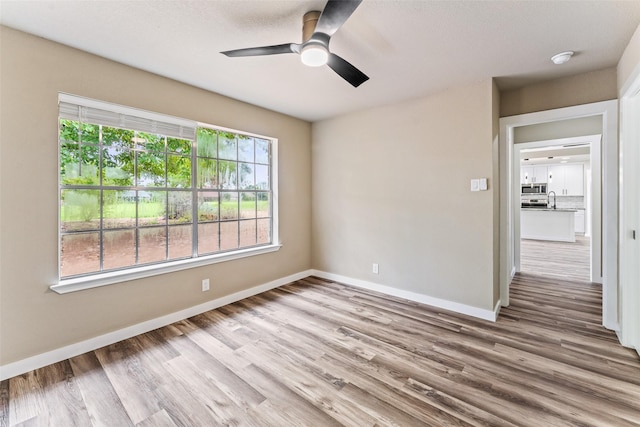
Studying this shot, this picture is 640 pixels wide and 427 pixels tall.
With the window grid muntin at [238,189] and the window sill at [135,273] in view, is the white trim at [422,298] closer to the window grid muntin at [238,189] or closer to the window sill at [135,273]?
the window grid muntin at [238,189]

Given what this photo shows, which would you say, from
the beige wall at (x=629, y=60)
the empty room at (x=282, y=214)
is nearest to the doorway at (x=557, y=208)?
the empty room at (x=282, y=214)

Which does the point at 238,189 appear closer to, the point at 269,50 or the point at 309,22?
the point at 269,50

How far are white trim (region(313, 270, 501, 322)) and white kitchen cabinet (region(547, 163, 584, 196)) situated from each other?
27.9 feet

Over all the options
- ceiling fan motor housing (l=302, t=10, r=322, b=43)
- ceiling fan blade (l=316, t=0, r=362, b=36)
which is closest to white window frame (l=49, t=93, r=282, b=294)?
ceiling fan motor housing (l=302, t=10, r=322, b=43)

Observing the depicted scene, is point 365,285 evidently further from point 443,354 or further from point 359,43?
point 359,43

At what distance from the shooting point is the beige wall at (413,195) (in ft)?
9.55

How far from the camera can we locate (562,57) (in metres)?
2.33

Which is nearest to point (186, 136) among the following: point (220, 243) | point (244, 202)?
point (244, 202)

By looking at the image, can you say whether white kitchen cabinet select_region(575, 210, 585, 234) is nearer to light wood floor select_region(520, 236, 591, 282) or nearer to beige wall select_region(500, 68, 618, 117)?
light wood floor select_region(520, 236, 591, 282)

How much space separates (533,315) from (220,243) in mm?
3762

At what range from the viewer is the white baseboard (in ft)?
6.50

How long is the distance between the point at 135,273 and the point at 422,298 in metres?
3.21

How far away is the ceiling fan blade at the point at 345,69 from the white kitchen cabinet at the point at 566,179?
10.2 metres

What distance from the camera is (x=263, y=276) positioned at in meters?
3.80
